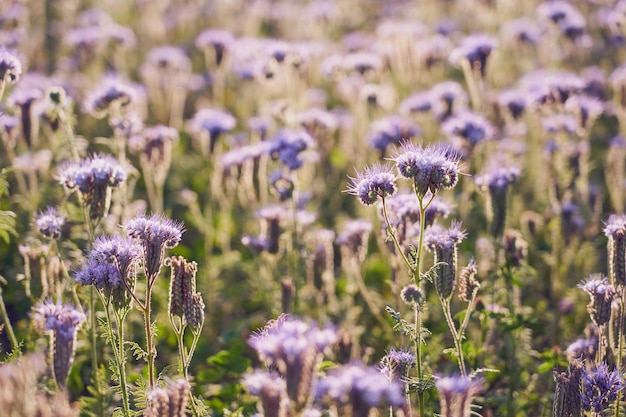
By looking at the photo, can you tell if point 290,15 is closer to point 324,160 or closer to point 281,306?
point 324,160

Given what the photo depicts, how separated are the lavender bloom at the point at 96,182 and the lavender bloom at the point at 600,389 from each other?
3411mm

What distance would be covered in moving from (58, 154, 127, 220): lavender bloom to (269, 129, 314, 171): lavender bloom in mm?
2013

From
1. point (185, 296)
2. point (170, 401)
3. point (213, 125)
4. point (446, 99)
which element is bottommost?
point (170, 401)

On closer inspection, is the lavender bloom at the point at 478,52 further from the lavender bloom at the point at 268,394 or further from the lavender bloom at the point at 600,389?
the lavender bloom at the point at 268,394

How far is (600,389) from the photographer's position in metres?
4.21

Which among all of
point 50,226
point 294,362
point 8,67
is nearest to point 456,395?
point 294,362

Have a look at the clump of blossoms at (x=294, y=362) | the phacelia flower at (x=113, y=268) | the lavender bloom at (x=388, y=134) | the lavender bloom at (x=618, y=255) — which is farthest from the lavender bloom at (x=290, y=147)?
the clump of blossoms at (x=294, y=362)

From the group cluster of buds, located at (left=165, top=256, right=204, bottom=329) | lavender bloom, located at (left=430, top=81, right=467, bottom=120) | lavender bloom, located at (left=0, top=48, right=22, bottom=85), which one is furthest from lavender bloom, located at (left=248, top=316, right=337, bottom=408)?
lavender bloom, located at (left=430, top=81, right=467, bottom=120)

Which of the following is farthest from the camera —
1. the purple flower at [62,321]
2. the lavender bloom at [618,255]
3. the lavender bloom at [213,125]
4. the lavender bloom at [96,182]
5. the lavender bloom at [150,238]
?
the lavender bloom at [213,125]

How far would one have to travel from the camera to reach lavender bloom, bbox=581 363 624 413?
13.7 ft

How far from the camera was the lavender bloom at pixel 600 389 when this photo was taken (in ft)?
13.7

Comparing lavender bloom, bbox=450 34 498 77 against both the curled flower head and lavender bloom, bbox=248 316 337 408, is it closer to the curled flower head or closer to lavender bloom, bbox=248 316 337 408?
the curled flower head

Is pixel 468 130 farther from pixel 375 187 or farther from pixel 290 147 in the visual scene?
pixel 375 187

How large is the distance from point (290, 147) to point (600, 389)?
11.8ft
